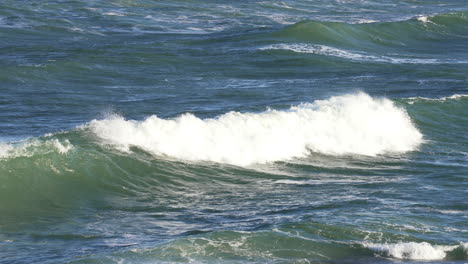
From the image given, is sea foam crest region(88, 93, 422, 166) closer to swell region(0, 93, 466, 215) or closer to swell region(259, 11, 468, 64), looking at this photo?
swell region(0, 93, 466, 215)

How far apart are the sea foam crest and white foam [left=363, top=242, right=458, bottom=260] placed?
7048mm

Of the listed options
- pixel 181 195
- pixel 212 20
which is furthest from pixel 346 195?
pixel 212 20

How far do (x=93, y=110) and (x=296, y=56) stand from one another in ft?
41.0

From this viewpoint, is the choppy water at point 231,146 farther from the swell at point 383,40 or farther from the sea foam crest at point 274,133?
the swell at point 383,40

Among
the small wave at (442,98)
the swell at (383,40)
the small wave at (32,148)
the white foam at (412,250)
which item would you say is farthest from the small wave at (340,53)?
the white foam at (412,250)

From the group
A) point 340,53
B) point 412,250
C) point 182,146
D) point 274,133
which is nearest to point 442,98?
point 274,133

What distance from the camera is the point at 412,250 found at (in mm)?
14484

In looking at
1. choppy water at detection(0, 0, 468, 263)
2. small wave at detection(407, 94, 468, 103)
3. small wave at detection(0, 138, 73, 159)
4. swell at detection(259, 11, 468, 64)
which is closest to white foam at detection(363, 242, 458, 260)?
choppy water at detection(0, 0, 468, 263)

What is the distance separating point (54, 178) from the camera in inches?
730

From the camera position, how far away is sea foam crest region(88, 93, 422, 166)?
21.3m

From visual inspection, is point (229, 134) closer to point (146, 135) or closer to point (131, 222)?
point (146, 135)

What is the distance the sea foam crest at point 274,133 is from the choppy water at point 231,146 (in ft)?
0.15

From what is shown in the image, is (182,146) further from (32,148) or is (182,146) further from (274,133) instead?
(32,148)

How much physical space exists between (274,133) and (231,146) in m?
1.47
